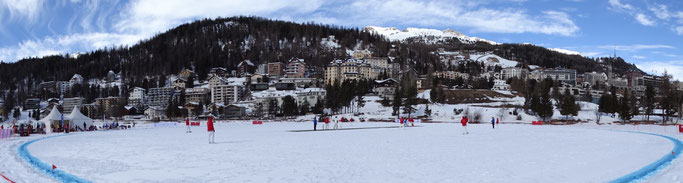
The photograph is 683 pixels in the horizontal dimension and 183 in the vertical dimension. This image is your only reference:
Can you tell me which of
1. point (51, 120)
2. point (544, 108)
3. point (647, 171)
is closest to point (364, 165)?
point (647, 171)

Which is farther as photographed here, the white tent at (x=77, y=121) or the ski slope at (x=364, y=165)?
the white tent at (x=77, y=121)

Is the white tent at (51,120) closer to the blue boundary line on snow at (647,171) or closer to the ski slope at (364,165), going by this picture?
the ski slope at (364,165)

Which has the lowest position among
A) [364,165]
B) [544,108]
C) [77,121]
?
[77,121]

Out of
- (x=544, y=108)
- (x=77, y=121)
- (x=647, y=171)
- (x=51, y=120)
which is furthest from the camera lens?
(x=544, y=108)

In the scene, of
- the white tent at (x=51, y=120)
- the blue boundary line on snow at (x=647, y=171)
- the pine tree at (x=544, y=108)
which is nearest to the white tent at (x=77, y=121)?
the white tent at (x=51, y=120)

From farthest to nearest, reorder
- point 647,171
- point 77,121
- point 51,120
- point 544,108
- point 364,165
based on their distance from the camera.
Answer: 1. point 544,108
2. point 77,121
3. point 51,120
4. point 364,165
5. point 647,171

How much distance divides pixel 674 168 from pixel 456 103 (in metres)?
84.9

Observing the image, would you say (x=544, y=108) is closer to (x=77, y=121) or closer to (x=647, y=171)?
(x=77, y=121)

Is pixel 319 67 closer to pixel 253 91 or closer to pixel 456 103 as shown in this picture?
pixel 253 91

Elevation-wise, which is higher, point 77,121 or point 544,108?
point 544,108

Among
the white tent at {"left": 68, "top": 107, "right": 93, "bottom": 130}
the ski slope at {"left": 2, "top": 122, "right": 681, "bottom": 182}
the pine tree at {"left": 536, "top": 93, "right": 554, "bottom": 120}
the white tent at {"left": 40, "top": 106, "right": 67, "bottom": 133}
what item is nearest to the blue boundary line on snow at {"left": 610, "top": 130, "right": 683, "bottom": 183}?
the ski slope at {"left": 2, "top": 122, "right": 681, "bottom": 182}

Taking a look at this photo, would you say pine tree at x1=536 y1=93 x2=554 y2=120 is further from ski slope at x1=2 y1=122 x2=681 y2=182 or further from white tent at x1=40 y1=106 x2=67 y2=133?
white tent at x1=40 y1=106 x2=67 y2=133

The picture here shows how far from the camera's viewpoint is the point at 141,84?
597 ft

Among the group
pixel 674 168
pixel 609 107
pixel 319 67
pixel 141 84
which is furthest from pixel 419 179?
pixel 141 84
